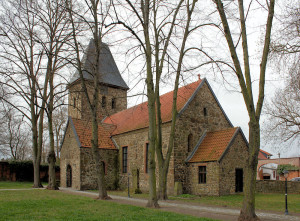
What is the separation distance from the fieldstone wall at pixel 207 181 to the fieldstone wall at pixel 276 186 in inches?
268

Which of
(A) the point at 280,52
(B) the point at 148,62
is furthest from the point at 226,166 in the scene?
(B) the point at 148,62

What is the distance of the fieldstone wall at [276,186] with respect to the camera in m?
22.0

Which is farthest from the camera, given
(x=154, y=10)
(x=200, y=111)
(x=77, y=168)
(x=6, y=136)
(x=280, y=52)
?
(x=6, y=136)

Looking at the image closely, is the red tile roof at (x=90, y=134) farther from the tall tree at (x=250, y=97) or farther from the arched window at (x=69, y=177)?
the tall tree at (x=250, y=97)

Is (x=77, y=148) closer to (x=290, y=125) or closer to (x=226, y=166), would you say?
(x=226, y=166)

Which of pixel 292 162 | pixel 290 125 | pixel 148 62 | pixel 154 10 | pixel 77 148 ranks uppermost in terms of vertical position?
pixel 154 10

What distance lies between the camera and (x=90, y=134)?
2467 centimetres

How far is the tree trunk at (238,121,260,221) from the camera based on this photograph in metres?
8.58

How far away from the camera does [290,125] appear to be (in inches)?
924

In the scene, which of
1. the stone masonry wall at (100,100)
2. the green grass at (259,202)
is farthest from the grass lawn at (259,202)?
the stone masonry wall at (100,100)

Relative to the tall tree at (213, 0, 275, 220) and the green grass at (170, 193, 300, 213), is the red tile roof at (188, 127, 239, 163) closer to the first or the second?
the green grass at (170, 193, 300, 213)

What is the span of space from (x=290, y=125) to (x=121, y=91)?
18.1 meters

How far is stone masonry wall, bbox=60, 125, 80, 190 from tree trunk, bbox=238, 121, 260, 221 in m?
16.1

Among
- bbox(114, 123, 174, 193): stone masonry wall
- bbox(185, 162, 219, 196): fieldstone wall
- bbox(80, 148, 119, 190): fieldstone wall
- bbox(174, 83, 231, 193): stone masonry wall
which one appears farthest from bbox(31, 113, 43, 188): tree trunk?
bbox(185, 162, 219, 196): fieldstone wall
